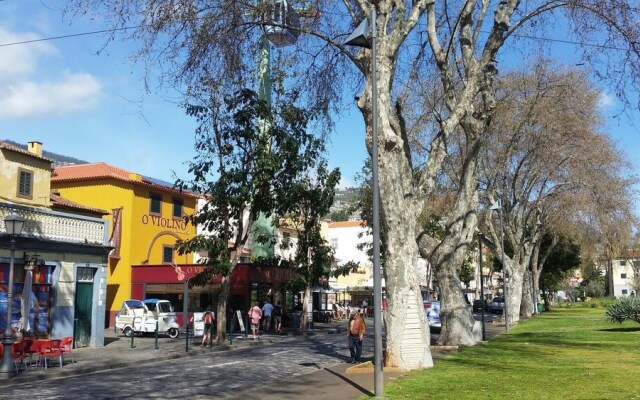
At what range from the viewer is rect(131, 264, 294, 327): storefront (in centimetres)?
3669

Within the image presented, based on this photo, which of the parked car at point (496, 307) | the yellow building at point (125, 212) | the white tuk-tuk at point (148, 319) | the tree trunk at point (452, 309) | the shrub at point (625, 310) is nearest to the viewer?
the tree trunk at point (452, 309)

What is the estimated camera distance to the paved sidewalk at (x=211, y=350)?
12.2 m

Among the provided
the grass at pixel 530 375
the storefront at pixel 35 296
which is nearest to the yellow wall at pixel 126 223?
the storefront at pixel 35 296

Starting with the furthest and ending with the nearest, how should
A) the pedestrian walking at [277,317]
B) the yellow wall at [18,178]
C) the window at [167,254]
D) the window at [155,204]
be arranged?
1. the window at [167,254]
2. the window at [155,204]
3. the pedestrian walking at [277,317]
4. the yellow wall at [18,178]

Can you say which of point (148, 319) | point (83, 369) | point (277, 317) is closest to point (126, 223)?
point (148, 319)

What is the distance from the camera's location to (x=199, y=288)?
37.7 meters

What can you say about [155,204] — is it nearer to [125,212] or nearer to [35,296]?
[125,212]

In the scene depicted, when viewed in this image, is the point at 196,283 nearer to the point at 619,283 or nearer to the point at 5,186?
the point at 5,186

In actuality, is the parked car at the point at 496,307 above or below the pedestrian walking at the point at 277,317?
below

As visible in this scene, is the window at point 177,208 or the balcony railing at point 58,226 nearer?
the balcony railing at point 58,226

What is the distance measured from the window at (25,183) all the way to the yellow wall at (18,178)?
→ 13 centimetres

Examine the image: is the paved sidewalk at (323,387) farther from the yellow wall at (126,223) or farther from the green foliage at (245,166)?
the yellow wall at (126,223)

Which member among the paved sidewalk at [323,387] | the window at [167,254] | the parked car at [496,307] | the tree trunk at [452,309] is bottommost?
the parked car at [496,307]

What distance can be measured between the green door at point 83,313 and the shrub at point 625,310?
24719 millimetres
